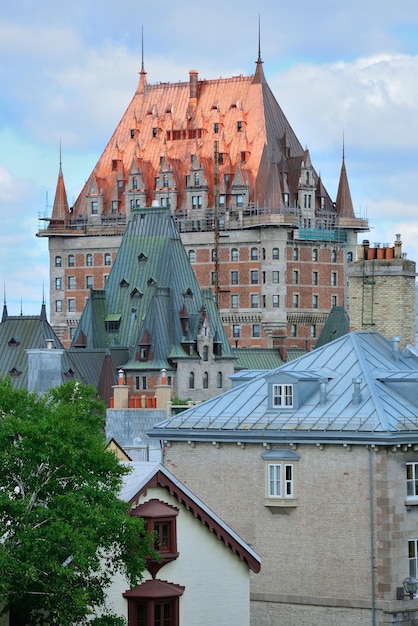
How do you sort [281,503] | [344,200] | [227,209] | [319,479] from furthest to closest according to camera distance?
[344,200] < [227,209] < [281,503] < [319,479]

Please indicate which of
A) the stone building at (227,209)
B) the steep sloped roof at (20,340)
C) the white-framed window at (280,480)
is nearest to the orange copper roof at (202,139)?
the stone building at (227,209)

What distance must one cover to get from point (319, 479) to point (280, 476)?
0.99 meters

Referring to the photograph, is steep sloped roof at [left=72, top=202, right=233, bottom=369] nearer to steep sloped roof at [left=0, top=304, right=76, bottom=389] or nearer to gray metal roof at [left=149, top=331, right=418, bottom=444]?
steep sloped roof at [left=0, top=304, right=76, bottom=389]

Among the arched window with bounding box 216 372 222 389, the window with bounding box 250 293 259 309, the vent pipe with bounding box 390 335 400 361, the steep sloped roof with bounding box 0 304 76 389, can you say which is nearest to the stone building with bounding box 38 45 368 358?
the window with bounding box 250 293 259 309

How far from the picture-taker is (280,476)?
1916 inches

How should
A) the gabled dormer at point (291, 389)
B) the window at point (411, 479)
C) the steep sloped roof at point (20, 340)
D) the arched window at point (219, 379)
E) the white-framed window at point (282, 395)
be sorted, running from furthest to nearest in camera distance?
the arched window at point (219, 379)
the steep sloped roof at point (20, 340)
the white-framed window at point (282, 395)
the gabled dormer at point (291, 389)
the window at point (411, 479)

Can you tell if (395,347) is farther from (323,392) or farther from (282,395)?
(282,395)

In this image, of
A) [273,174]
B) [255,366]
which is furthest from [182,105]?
[255,366]

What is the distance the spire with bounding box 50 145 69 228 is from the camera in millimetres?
193000

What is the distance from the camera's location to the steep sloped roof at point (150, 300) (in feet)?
461

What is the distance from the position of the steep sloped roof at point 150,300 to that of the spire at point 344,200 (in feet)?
151

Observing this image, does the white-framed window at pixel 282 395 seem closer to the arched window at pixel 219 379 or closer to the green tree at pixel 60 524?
the green tree at pixel 60 524

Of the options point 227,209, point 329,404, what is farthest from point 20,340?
point 329,404

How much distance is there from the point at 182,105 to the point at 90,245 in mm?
15246
